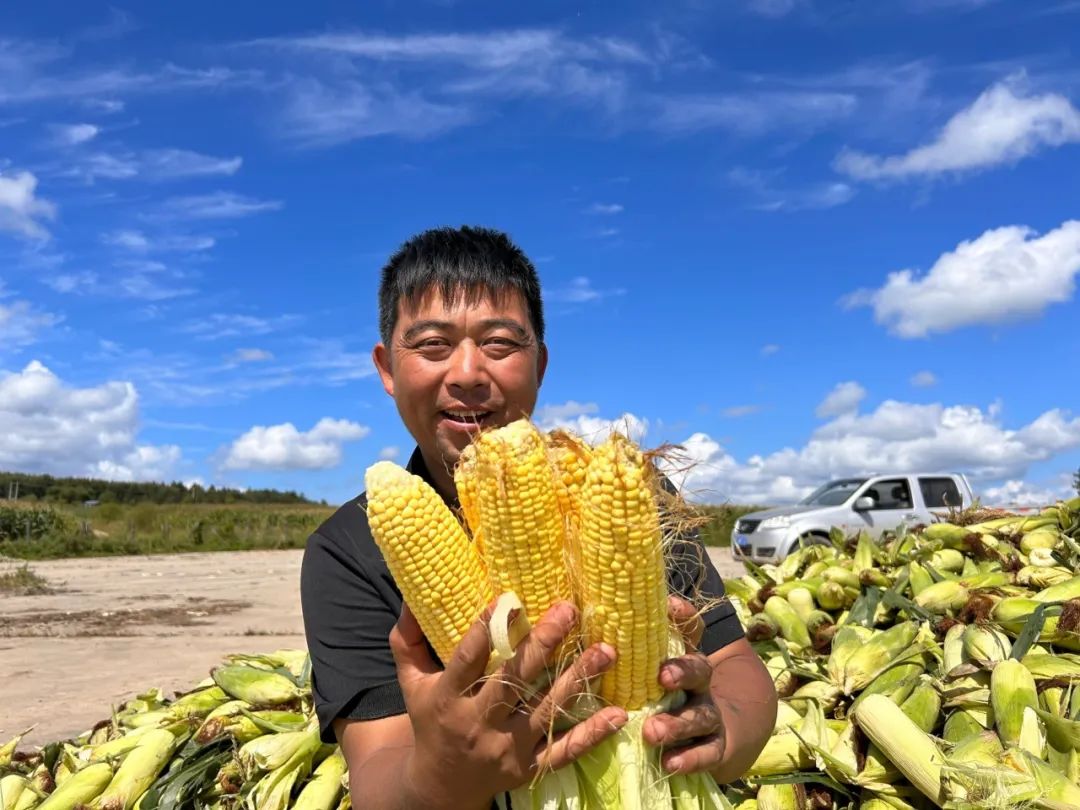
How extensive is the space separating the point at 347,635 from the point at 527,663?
83cm

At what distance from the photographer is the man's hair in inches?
92.6

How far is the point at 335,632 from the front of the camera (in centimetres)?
222

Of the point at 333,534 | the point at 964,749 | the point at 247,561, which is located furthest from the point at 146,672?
the point at 247,561

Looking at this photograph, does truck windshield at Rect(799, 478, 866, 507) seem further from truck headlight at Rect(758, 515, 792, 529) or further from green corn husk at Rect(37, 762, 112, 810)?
green corn husk at Rect(37, 762, 112, 810)

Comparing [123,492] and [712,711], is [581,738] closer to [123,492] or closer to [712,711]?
[712,711]

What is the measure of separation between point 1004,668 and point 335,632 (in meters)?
2.37

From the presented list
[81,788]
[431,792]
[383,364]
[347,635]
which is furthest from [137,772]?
[431,792]

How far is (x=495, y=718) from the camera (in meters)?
1.60

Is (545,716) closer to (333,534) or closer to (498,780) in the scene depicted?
(498,780)

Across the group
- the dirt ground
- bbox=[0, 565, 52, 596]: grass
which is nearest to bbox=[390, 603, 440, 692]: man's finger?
the dirt ground

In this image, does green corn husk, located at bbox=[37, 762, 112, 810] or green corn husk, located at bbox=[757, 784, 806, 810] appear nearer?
green corn husk, located at bbox=[757, 784, 806, 810]

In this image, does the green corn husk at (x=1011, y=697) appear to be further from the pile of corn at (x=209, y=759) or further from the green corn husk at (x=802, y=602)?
the pile of corn at (x=209, y=759)

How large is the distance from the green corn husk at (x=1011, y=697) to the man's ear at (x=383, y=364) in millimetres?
2309

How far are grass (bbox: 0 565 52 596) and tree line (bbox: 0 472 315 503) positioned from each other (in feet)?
143
